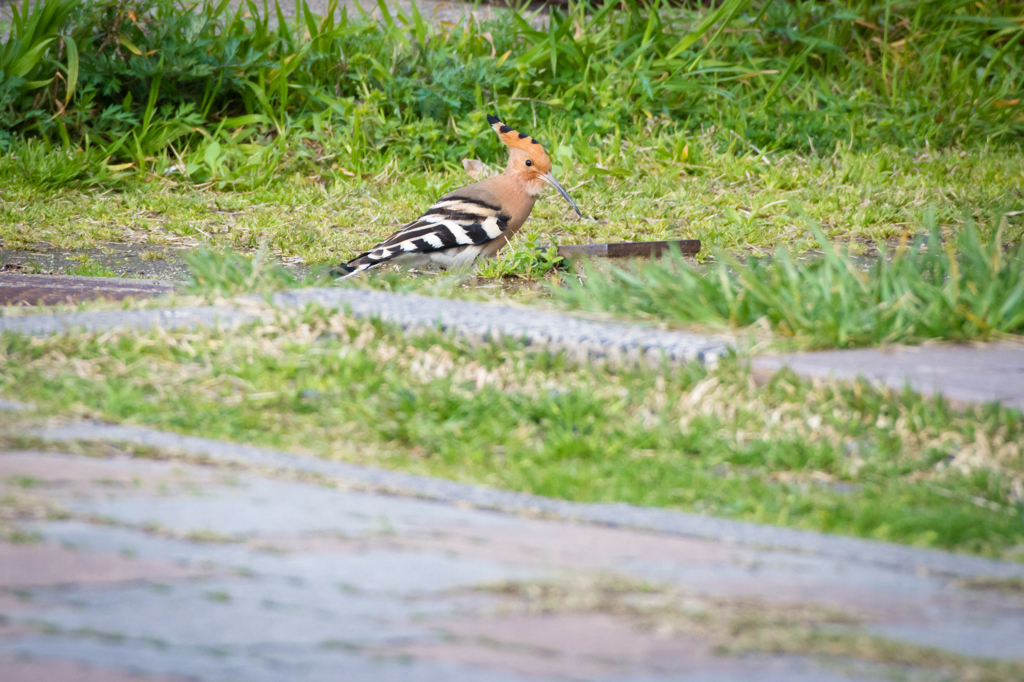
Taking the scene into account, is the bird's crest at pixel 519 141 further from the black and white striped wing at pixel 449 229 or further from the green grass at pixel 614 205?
the green grass at pixel 614 205

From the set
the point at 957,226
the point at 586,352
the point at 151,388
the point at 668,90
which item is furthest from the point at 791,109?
the point at 151,388

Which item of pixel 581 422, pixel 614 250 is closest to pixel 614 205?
pixel 614 250

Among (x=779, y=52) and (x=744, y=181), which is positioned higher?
(x=779, y=52)

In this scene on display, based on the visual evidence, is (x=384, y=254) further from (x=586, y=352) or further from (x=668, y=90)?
(x=668, y=90)

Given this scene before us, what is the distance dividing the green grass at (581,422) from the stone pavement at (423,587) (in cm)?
17

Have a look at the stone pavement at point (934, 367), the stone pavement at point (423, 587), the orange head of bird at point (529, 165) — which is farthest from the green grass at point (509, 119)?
the stone pavement at point (423, 587)

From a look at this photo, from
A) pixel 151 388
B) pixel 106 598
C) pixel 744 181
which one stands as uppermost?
pixel 106 598

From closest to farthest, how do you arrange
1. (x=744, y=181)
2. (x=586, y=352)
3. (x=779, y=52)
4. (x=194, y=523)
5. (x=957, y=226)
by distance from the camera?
(x=194, y=523) < (x=586, y=352) < (x=957, y=226) < (x=744, y=181) < (x=779, y=52)

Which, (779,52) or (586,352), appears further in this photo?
(779,52)

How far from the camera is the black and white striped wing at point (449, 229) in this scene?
4773 millimetres

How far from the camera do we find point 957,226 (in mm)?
5824

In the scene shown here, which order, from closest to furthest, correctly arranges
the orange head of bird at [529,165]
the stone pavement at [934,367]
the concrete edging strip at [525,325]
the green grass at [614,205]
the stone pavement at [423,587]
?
the stone pavement at [423,587] < the stone pavement at [934,367] < the concrete edging strip at [525,325] < the orange head of bird at [529,165] < the green grass at [614,205]

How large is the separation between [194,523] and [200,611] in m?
0.33

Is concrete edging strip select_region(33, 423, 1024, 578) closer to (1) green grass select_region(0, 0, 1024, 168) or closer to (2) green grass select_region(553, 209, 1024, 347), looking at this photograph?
(2) green grass select_region(553, 209, 1024, 347)
